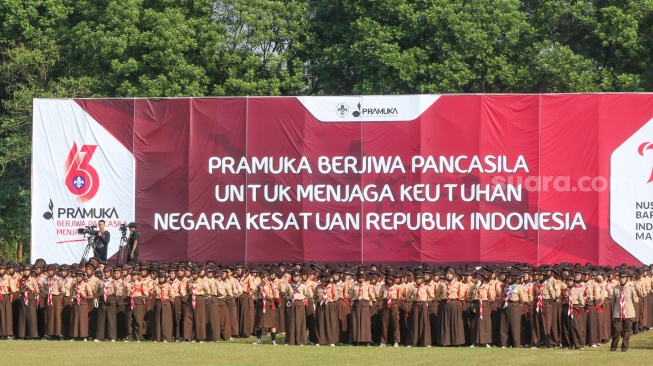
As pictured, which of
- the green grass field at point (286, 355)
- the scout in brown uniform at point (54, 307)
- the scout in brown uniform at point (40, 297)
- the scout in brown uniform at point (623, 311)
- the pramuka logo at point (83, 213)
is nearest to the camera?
the green grass field at point (286, 355)

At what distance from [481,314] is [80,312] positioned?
28.7ft

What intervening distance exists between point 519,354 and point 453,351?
1414mm

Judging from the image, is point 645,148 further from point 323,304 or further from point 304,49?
point 304,49

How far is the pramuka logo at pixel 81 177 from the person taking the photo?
34.6m

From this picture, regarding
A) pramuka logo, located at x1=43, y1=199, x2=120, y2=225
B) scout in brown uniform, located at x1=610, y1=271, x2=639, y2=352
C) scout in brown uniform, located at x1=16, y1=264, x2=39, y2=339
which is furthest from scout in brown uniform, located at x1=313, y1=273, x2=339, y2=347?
pramuka logo, located at x1=43, y1=199, x2=120, y2=225

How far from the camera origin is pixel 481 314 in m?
26.6

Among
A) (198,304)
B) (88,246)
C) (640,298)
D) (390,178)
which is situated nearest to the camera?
(198,304)

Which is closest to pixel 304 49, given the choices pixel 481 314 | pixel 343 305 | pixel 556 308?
pixel 343 305

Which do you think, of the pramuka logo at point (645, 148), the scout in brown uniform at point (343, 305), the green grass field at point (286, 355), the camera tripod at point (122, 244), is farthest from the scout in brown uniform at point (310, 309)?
the pramuka logo at point (645, 148)

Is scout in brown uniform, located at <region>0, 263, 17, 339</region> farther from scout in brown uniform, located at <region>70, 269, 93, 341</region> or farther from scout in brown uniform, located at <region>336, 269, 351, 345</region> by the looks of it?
scout in brown uniform, located at <region>336, 269, 351, 345</region>

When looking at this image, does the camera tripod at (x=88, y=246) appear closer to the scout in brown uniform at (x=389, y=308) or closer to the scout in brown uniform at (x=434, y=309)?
the scout in brown uniform at (x=389, y=308)

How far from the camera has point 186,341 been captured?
28094mm

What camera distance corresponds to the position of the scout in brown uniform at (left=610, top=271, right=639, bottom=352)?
81.9 ft

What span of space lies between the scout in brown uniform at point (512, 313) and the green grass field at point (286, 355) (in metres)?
0.75
